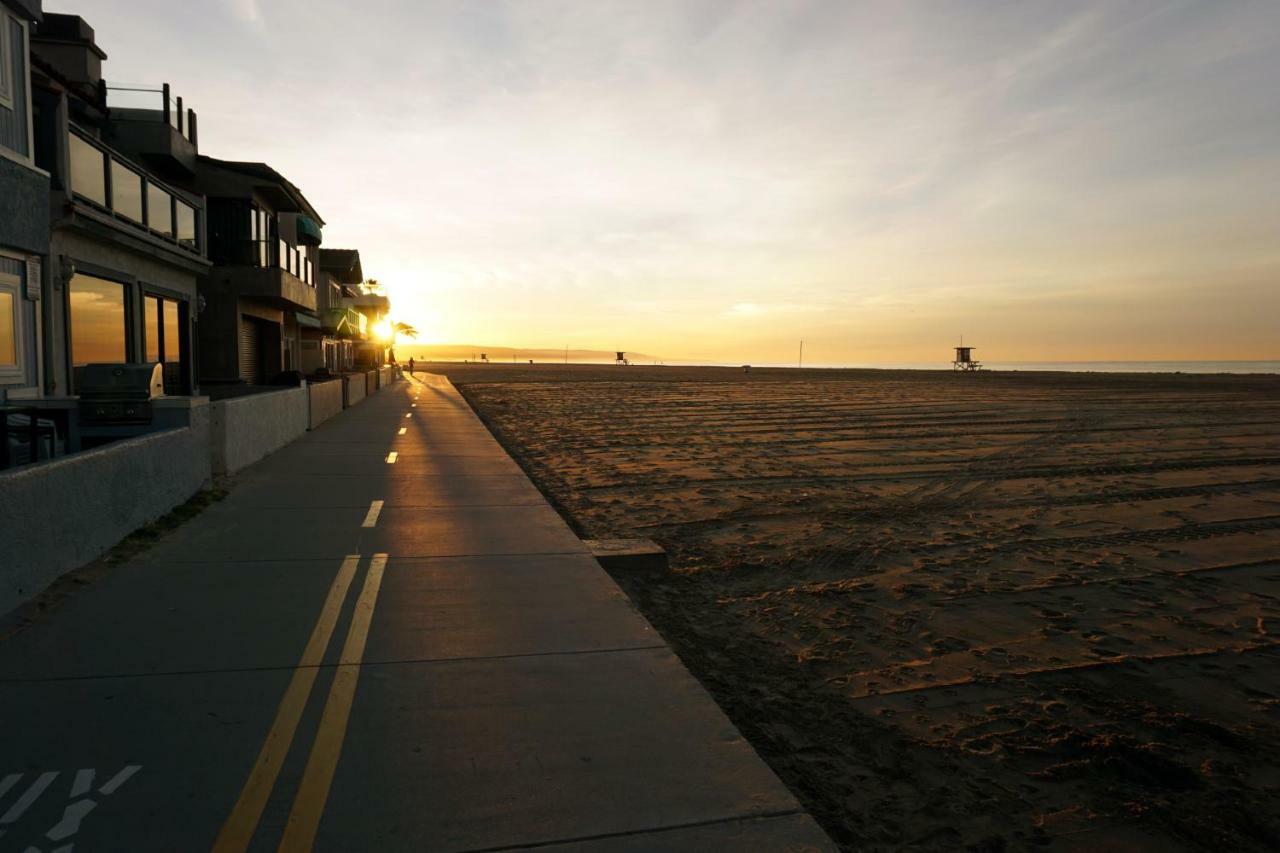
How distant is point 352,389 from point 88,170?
13.0 metres

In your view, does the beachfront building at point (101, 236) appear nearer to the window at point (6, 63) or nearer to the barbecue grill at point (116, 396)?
the window at point (6, 63)

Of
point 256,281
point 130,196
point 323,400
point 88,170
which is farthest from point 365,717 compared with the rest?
point 256,281

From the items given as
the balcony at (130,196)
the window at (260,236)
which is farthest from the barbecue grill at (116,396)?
the window at (260,236)

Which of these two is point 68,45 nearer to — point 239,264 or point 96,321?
point 239,264

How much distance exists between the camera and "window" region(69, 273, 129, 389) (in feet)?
48.8

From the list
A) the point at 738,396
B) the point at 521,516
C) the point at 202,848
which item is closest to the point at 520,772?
the point at 202,848

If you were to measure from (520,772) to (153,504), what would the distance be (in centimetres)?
674

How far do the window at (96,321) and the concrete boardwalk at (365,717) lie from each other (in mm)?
10299

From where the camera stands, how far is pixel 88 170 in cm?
1460

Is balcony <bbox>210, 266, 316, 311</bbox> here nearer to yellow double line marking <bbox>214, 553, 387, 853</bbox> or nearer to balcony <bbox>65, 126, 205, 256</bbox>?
balcony <bbox>65, 126, 205, 256</bbox>

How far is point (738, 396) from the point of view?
35344 millimetres

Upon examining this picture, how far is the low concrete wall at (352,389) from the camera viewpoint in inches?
993

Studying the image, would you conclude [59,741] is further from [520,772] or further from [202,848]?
[520,772]

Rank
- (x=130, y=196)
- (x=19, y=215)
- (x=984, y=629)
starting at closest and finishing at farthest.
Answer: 1. (x=984, y=629)
2. (x=19, y=215)
3. (x=130, y=196)
